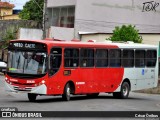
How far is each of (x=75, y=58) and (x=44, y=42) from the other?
219cm

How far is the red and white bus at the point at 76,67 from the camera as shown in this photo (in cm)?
2253

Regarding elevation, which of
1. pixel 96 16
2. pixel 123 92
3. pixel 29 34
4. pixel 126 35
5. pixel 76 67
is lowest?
pixel 123 92

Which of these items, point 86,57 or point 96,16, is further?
point 96,16

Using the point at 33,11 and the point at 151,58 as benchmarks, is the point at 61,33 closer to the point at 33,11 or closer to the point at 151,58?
the point at 33,11

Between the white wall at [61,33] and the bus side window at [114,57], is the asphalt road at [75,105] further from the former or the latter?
the white wall at [61,33]

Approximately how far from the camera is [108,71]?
26656 millimetres

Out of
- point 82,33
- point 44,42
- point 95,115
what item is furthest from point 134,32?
point 95,115

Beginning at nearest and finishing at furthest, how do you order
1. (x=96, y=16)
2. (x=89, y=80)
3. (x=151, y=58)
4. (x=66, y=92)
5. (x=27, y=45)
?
(x=27, y=45), (x=66, y=92), (x=89, y=80), (x=151, y=58), (x=96, y=16)

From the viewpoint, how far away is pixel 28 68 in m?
22.5

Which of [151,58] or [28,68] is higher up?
[151,58]

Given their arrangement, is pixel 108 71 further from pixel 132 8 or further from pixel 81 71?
pixel 132 8

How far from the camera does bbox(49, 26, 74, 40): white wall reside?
61.2m

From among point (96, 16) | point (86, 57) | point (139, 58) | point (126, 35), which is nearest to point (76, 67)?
point (86, 57)

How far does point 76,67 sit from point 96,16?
130ft
